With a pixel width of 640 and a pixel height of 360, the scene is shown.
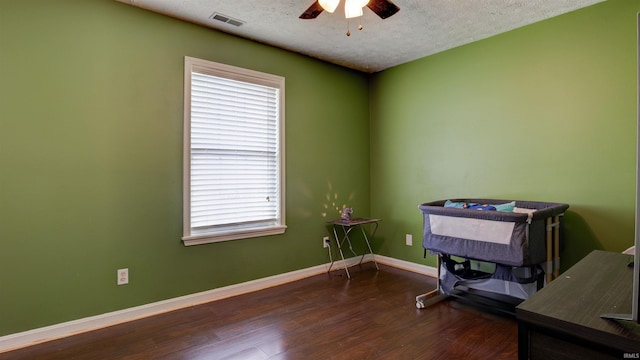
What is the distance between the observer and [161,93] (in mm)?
2758

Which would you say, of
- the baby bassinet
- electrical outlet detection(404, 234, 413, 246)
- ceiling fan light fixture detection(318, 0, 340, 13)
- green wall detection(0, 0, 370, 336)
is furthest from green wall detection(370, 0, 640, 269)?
ceiling fan light fixture detection(318, 0, 340, 13)

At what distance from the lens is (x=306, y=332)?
2383 mm

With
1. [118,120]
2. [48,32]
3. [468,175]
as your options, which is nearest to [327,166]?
[468,175]

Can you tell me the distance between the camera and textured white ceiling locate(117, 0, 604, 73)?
2.59 metres

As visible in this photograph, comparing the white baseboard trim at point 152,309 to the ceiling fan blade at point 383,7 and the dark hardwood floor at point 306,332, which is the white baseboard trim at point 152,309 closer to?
the dark hardwood floor at point 306,332

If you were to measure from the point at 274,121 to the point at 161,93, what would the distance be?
1.10 m

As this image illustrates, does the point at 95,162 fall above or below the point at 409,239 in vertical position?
above

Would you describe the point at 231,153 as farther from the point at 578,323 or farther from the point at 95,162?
the point at 578,323

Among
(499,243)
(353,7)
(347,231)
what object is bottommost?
(347,231)

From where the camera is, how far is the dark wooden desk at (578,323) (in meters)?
0.73

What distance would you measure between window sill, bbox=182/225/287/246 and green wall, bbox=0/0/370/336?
64 millimetres

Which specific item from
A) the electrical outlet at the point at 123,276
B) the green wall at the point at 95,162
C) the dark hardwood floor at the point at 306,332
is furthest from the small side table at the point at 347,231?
the electrical outlet at the point at 123,276

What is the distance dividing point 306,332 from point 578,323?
1903 mm

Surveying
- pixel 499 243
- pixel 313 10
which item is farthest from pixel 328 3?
pixel 499 243
